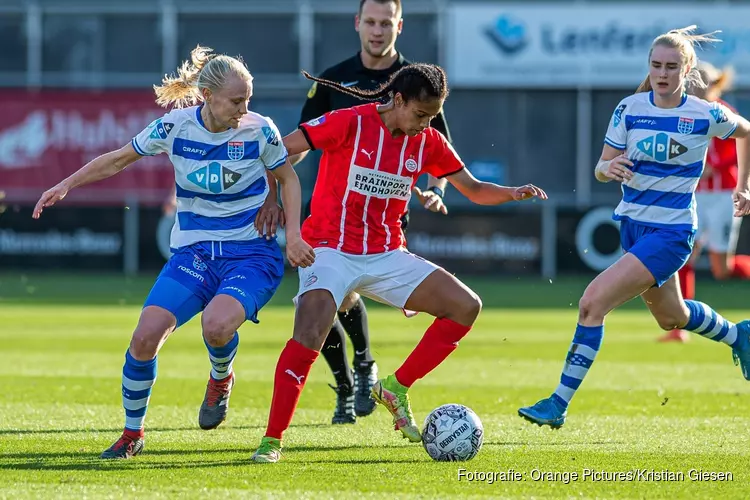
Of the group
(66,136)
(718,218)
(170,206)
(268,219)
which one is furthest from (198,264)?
(66,136)

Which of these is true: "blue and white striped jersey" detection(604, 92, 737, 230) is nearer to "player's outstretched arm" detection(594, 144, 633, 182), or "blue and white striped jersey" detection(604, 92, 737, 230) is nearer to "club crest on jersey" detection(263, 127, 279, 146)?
"player's outstretched arm" detection(594, 144, 633, 182)

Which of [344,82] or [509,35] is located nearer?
[344,82]

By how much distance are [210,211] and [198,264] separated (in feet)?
0.91

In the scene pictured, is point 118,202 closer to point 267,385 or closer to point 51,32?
point 51,32

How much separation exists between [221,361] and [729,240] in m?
7.27

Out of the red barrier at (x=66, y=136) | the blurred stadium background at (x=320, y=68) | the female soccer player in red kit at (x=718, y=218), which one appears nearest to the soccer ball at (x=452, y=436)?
the female soccer player in red kit at (x=718, y=218)

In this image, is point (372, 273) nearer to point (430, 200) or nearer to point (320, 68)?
point (430, 200)

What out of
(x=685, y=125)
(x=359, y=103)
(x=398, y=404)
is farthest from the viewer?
(x=359, y=103)

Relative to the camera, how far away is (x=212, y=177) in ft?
21.2

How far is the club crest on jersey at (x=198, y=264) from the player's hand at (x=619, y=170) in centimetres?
217

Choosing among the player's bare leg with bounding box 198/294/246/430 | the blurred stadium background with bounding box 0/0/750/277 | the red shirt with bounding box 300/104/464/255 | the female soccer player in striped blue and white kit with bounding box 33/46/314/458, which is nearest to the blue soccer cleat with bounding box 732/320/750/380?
the red shirt with bounding box 300/104/464/255

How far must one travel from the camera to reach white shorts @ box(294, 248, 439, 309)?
21.0ft

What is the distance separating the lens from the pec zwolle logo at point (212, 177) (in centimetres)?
645

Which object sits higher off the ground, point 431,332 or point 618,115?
point 618,115
